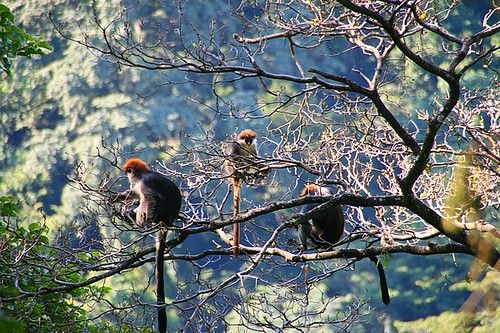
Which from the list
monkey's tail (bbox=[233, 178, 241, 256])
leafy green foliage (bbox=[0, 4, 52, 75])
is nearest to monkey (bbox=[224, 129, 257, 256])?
monkey's tail (bbox=[233, 178, 241, 256])

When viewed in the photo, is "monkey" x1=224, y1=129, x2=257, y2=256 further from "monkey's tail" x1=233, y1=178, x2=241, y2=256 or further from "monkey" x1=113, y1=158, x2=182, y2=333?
"monkey" x1=113, y1=158, x2=182, y2=333

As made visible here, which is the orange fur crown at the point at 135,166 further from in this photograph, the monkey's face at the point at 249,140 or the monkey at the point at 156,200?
the monkey's face at the point at 249,140

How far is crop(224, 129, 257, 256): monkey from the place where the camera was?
13.2 feet

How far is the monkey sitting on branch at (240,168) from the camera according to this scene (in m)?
4.02

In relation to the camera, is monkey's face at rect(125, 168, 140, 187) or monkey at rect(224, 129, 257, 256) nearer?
monkey at rect(224, 129, 257, 256)

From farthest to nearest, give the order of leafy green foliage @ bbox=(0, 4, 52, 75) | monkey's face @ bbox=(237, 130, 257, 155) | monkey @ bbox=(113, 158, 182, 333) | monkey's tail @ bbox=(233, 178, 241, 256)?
monkey's face @ bbox=(237, 130, 257, 155), monkey @ bbox=(113, 158, 182, 333), monkey's tail @ bbox=(233, 178, 241, 256), leafy green foliage @ bbox=(0, 4, 52, 75)

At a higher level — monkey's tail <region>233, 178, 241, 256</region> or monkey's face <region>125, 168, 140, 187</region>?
monkey's face <region>125, 168, 140, 187</region>

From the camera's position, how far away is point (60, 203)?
18.1 meters

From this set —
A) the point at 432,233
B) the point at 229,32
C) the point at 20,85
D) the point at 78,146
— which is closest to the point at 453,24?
the point at 229,32

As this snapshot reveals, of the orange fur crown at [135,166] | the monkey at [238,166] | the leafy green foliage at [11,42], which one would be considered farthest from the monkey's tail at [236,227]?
the leafy green foliage at [11,42]

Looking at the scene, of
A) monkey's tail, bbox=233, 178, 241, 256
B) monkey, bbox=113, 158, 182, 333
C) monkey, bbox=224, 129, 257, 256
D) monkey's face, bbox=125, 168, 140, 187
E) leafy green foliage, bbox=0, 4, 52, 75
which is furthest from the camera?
monkey's face, bbox=125, 168, 140, 187

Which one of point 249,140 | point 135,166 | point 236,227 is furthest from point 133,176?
point 249,140

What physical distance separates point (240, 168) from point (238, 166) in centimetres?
62

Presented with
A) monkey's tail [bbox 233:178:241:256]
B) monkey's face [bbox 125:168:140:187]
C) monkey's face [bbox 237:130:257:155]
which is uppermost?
monkey's face [bbox 237:130:257:155]
